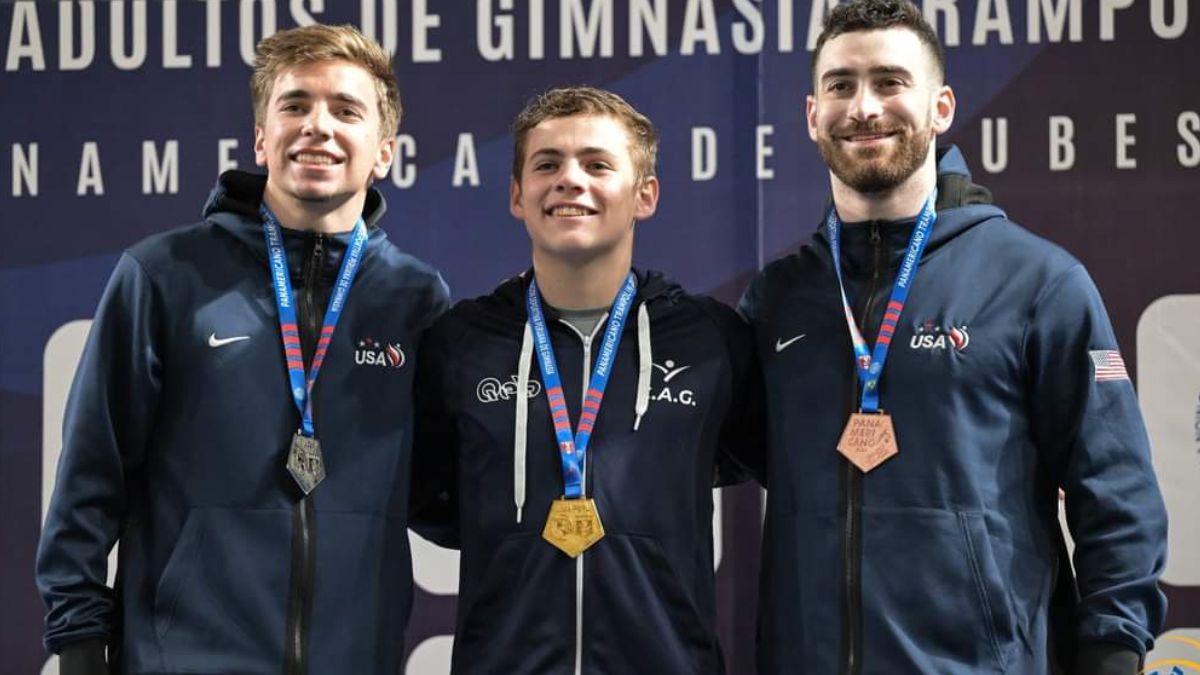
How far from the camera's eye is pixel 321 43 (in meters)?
2.87

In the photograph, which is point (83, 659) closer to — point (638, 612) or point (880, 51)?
point (638, 612)

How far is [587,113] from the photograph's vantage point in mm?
2881

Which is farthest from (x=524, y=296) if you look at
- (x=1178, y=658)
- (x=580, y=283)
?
(x=1178, y=658)

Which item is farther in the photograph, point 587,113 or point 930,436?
point 587,113

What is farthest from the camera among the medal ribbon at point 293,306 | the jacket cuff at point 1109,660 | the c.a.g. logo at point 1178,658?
the c.a.g. logo at point 1178,658

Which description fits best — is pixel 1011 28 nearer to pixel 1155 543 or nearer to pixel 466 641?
pixel 1155 543

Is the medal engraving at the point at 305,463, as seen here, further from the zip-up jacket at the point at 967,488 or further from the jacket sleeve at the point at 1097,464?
the jacket sleeve at the point at 1097,464

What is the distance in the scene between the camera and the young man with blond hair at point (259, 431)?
8.60 ft

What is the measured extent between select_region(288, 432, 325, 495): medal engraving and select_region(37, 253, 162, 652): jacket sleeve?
28cm

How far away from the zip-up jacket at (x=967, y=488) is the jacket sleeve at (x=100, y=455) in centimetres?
117

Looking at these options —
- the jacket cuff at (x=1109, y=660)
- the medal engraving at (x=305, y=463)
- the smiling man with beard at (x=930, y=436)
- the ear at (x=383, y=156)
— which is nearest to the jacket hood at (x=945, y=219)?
the smiling man with beard at (x=930, y=436)

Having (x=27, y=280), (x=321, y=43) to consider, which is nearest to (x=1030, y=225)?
(x=321, y=43)

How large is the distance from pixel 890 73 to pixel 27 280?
2532mm

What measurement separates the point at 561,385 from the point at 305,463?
0.48 metres
